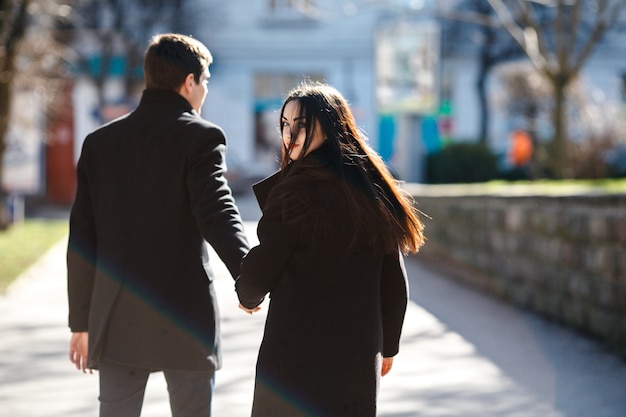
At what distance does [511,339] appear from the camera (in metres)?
7.90

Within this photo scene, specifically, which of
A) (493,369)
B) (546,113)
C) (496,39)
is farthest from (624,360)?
(496,39)

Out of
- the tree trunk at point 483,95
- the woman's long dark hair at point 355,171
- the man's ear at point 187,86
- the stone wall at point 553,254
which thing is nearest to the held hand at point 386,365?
the woman's long dark hair at point 355,171

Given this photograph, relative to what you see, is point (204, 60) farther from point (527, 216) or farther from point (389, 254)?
point (527, 216)

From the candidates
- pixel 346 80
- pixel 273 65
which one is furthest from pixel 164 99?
pixel 273 65

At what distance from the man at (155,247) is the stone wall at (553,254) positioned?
4.33 metres

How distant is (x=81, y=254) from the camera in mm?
3689

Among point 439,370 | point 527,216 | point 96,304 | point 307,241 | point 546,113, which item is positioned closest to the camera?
point 307,241

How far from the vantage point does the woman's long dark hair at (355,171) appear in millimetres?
3012

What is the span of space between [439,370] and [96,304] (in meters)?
3.53

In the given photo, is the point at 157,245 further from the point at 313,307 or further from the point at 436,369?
the point at 436,369

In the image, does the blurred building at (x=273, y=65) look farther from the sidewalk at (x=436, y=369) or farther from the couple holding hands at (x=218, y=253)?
the couple holding hands at (x=218, y=253)

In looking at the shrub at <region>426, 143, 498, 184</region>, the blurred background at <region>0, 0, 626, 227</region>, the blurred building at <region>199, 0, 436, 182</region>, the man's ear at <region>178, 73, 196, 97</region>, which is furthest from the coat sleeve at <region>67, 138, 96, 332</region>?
the blurred building at <region>199, 0, 436, 182</region>

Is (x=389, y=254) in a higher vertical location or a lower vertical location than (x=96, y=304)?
higher

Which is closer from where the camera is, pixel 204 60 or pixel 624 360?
pixel 204 60
